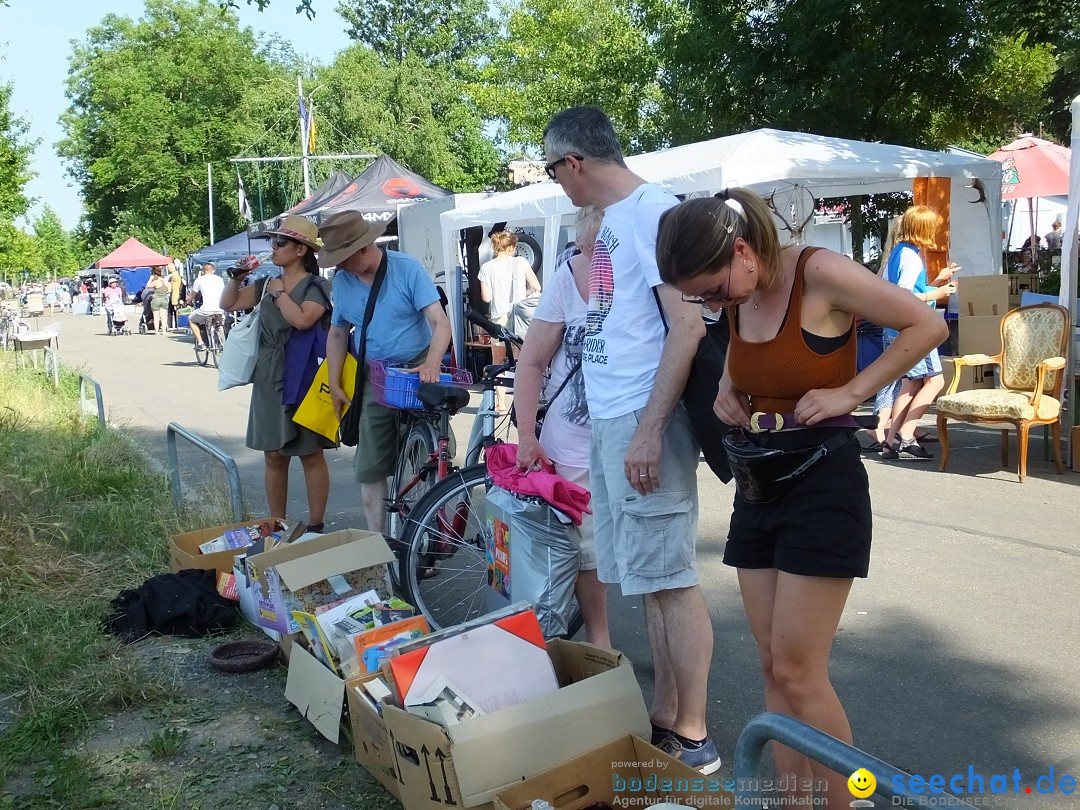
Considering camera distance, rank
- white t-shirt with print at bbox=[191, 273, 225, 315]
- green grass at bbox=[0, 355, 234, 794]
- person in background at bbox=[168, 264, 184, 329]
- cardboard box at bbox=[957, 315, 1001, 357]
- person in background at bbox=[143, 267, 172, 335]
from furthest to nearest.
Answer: person in background at bbox=[143, 267, 172, 335]
person in background at bbox=[168, 264, 184, 329]
white t-shirt with print at bbox=[191, 273, 225, 315]
cardboard box at bbox=[957, 315, 1001, 357]
green grass at bbox=[0, 355, 234, 794]

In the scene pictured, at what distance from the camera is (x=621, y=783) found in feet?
9.64

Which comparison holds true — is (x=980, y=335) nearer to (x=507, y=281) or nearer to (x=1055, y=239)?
(x=507, y=281)

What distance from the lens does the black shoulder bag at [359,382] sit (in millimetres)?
5234

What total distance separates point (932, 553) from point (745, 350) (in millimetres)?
3791

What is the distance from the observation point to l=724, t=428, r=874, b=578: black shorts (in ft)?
8.03

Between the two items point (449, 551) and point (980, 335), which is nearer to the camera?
point (449, 551)

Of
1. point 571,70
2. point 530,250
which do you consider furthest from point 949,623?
point 571,70

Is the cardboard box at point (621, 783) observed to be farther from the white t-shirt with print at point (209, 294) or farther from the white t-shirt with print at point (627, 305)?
the white t-shirt with print at point (209, 294)

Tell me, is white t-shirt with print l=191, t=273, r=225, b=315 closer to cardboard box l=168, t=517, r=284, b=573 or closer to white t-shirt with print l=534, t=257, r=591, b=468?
cardboard box l=168, t=517, r=284, b=573

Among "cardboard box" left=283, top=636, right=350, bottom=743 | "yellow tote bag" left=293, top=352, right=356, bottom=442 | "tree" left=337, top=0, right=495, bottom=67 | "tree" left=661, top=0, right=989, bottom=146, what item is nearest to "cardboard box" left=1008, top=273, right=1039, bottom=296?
"tree" left=661, top=0, right=989, bottom=146

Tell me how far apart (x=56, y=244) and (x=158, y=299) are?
6182cm

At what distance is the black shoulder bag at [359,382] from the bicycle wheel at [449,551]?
93 cm

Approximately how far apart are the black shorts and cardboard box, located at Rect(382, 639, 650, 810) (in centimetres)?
79

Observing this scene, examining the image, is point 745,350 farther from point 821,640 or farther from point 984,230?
point 984,230
